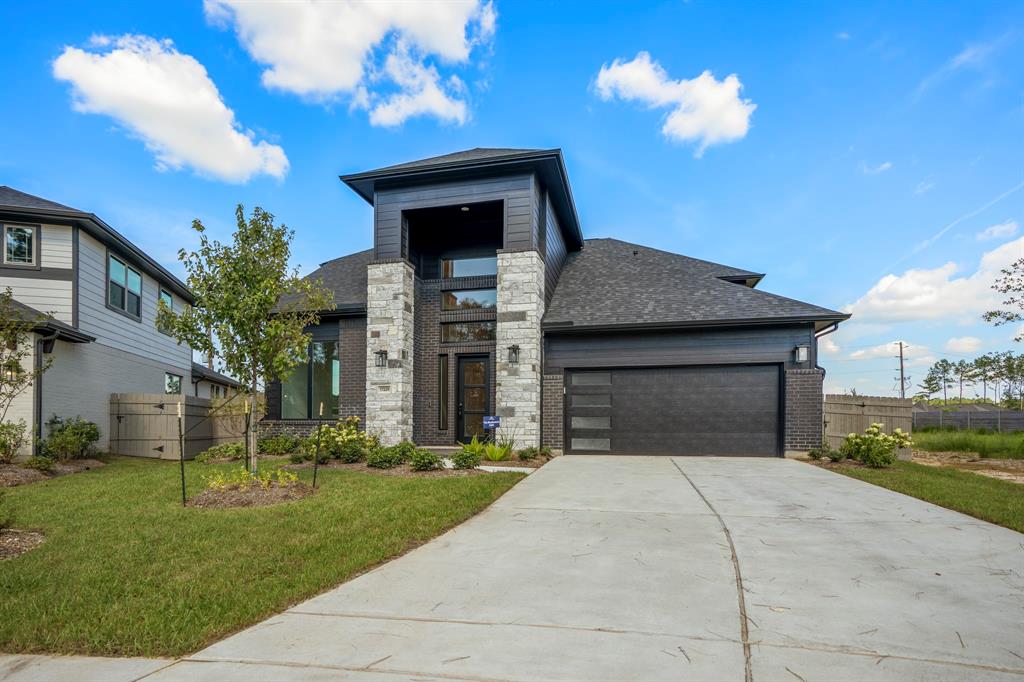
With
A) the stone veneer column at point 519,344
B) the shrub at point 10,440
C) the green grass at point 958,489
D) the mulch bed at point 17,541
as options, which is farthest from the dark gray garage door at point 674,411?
the shrub at point 10,440

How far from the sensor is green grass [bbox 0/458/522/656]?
3076mm

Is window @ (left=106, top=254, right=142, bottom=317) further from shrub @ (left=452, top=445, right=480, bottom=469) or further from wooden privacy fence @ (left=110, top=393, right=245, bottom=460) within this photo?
shrub @ (left=452, top=445, right=480, bottom=469)

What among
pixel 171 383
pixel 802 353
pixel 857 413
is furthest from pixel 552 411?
pixel 171 383

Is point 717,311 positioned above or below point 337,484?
above

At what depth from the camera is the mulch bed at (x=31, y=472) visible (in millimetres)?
8516

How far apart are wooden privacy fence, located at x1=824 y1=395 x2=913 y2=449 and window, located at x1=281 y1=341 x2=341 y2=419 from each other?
38.6ft

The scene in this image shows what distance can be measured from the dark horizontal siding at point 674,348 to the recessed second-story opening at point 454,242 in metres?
2.81

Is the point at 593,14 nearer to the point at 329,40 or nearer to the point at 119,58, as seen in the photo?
the point at 329,40

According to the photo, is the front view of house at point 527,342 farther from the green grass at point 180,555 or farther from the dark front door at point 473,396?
the green grass at point 180,555

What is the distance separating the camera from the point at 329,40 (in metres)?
11.0

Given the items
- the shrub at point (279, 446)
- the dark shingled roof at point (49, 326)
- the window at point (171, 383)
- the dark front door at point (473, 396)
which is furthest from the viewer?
the window at point (171, 383)

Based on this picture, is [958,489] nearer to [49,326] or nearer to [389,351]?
[389,351]

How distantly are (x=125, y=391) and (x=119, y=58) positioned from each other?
816 cm

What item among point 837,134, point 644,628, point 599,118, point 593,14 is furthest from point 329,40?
point 644,628
